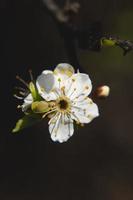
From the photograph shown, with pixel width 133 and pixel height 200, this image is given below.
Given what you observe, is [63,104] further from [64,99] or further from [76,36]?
[76,36]

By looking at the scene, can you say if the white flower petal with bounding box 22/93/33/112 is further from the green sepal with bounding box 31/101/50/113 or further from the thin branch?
the thin branch

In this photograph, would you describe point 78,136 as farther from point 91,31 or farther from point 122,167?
point 91,31

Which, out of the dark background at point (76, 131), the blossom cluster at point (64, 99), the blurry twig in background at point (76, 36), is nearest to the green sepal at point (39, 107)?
the blossom cluster at point (64, 99)

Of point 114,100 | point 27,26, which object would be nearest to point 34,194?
point 114,100

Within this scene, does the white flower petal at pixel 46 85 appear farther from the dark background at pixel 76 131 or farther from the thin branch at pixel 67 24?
the dark background at pixel 76 131

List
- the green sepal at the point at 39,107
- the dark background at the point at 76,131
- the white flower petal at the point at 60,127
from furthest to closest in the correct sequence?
1. the dark background at the point at 76,131
2. the white flower petal at the point at 60,127
3. the green sepal at the point at 39,107

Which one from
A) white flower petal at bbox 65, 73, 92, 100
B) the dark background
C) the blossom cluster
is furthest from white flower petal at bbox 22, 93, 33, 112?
the dark background
